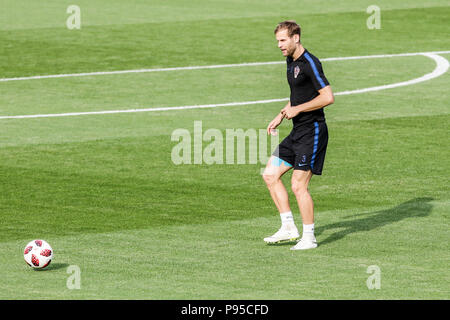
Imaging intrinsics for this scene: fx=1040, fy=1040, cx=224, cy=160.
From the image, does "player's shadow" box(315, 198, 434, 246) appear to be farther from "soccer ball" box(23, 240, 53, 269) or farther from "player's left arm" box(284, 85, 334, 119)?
"soccer ball" box(23, 240, 53, 269)

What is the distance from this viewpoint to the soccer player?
11867 millimetres

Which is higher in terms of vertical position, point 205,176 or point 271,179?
point 205,176

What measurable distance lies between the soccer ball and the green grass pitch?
0.38 feet

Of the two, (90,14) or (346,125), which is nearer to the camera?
(346,125)

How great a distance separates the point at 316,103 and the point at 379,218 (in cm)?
249

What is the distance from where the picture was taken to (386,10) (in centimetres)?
3709

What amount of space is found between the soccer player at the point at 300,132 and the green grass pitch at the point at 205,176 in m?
0.36

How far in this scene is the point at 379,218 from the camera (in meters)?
13.7

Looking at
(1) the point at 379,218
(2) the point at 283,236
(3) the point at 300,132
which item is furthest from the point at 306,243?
(1) the point at 379,218

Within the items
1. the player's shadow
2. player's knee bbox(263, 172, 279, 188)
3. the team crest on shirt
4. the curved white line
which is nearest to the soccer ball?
player's knee bbox(263, 172, 279, 188)

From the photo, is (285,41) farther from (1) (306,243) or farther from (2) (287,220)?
(1) (306,243)
